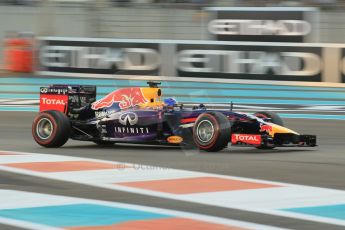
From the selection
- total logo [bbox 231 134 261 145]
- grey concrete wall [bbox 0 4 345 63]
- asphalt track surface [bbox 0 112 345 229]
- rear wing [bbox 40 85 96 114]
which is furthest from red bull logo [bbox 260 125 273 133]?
grey concrete wall [bbox 0 4 345 63]

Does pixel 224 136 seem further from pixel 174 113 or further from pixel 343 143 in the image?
pixel 343 143

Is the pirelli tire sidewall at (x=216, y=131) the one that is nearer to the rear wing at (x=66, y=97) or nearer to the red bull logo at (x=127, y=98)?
the red bull logo at (x=127, y=98)

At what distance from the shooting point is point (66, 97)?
10023mm

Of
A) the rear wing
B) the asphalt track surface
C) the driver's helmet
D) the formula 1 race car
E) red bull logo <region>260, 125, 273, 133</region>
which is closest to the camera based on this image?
the asphalt track surface

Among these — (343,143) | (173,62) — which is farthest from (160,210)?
(173,62)

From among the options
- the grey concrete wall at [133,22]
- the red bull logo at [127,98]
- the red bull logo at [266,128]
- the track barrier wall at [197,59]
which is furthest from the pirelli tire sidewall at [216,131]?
the grey concrete wall at [133,22]

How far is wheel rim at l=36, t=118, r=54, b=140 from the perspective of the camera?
977 centimetres

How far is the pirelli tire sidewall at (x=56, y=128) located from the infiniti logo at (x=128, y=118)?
73 centimetres

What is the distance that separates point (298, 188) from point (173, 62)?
12242 millimetres

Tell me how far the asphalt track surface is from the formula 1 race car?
158 millimetres

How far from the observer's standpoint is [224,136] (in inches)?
344

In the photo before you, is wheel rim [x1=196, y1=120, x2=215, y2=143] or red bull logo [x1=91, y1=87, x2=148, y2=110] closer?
wheel rim [x1=196, y1=120, x2=215, y2=143]

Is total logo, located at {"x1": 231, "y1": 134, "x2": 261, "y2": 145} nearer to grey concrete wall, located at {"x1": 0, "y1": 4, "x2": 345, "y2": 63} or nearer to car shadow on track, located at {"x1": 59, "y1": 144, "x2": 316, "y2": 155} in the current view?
car shadow on track, located at {"x1": 59, "y1": 144, "x2": 316, "y2": 155}

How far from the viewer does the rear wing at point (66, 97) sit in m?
10.0
